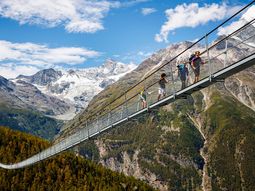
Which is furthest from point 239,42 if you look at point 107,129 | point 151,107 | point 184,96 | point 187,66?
point 107,129

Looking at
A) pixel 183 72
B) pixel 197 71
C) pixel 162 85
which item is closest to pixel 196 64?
pixel 197 71

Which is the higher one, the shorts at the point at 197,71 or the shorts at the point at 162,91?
the shorts at the point at 162,91

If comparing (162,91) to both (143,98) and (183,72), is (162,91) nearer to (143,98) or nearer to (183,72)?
(143,98)

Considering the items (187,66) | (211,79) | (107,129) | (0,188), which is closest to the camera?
(211,79)

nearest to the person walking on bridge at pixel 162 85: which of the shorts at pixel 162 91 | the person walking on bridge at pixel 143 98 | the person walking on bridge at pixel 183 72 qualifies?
the shorts at pixel 162 91

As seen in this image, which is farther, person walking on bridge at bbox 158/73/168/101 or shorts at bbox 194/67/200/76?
person walking on bridge at bbox 158/73/168/101

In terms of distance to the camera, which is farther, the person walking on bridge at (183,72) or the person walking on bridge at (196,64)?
the person walking on bridge at (183,72)

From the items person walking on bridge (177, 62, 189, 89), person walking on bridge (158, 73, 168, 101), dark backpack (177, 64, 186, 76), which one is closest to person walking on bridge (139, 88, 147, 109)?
person walking on bridge (158, 73, 168, 101)

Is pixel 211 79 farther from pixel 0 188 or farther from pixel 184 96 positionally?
pixel 0 188

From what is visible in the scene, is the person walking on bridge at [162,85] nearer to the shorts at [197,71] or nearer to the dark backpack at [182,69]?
the dark backpack at [182,69]

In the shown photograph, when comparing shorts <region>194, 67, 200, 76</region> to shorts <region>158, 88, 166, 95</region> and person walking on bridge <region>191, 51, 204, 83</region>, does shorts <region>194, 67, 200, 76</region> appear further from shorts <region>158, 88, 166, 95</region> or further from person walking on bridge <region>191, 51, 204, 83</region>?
shorts <region>158, 88, 166, 95</region>

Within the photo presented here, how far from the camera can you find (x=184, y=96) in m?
32.0

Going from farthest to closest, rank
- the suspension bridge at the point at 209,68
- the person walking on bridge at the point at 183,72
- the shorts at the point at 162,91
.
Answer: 1. the shorts at the point at 162,91
2. the person walking on bridge at the point at 183,72
3. the suspension bridge at the point at 209,68

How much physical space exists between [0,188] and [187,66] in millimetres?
170379
